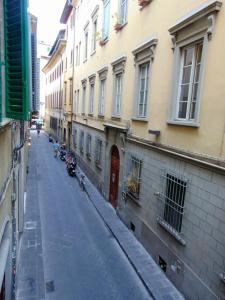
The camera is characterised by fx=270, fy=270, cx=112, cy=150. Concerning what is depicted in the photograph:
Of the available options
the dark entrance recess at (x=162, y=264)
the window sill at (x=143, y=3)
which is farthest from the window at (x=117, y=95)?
the dark entrance recess at (x=162, y=264)

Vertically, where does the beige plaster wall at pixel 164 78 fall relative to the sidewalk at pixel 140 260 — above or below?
above

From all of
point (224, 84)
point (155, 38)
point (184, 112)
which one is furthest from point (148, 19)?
point (224, 84)

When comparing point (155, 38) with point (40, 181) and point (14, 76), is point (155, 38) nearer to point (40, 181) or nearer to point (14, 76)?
point (14, 76)

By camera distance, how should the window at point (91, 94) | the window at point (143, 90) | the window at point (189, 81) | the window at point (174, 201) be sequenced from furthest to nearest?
the window at point (91, 94), the window at point (143, 90), the window at point (174, 201), the window at point (189, 81)

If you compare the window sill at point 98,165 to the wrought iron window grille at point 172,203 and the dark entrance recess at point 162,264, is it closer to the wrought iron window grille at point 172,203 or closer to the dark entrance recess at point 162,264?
the wrought iron window grille at point 172,203

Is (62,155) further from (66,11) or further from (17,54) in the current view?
(17,54)

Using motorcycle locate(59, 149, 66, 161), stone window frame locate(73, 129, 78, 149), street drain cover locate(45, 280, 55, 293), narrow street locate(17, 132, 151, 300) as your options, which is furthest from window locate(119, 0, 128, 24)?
motorcycle locate(59, 149, 66, 161)

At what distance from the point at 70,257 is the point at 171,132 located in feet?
15.6

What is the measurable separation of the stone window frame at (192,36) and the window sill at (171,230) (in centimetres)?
275

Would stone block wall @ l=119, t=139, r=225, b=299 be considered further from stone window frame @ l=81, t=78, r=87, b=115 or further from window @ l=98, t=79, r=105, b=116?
stone window frame @ l=81, t=78, r=87, b=115

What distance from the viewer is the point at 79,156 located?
1995 cm

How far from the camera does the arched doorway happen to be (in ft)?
39.4

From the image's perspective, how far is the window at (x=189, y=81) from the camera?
6297mm

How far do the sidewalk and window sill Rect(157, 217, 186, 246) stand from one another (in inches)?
50.5
